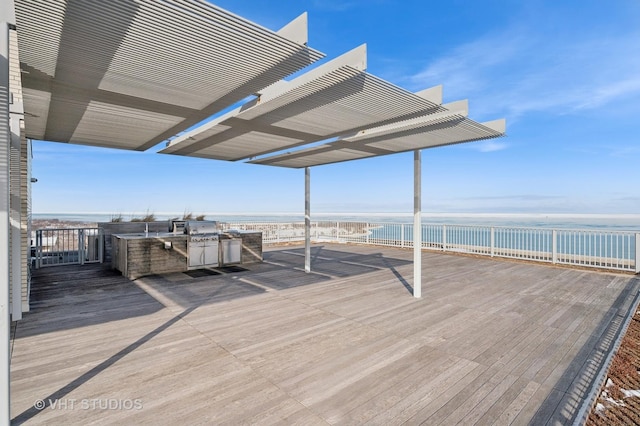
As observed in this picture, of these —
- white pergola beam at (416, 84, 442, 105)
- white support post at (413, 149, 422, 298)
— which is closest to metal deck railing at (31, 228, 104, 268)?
white support post at (413, 149, 422, 298)

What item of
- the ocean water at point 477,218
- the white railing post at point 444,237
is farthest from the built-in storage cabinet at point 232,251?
the white railing post at point 444,237

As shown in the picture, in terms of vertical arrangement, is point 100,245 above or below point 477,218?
below

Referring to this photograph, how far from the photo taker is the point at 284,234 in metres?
12.5

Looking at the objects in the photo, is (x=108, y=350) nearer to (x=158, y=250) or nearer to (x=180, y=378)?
(x=180, y=378)

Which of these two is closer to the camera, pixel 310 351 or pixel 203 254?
pixel 310 351

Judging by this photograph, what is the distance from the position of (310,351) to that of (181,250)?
500 cm

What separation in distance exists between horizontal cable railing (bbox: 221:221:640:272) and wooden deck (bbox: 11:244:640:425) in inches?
66.6

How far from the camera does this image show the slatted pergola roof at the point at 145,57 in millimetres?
2029

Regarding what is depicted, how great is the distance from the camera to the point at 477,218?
31.1ft
